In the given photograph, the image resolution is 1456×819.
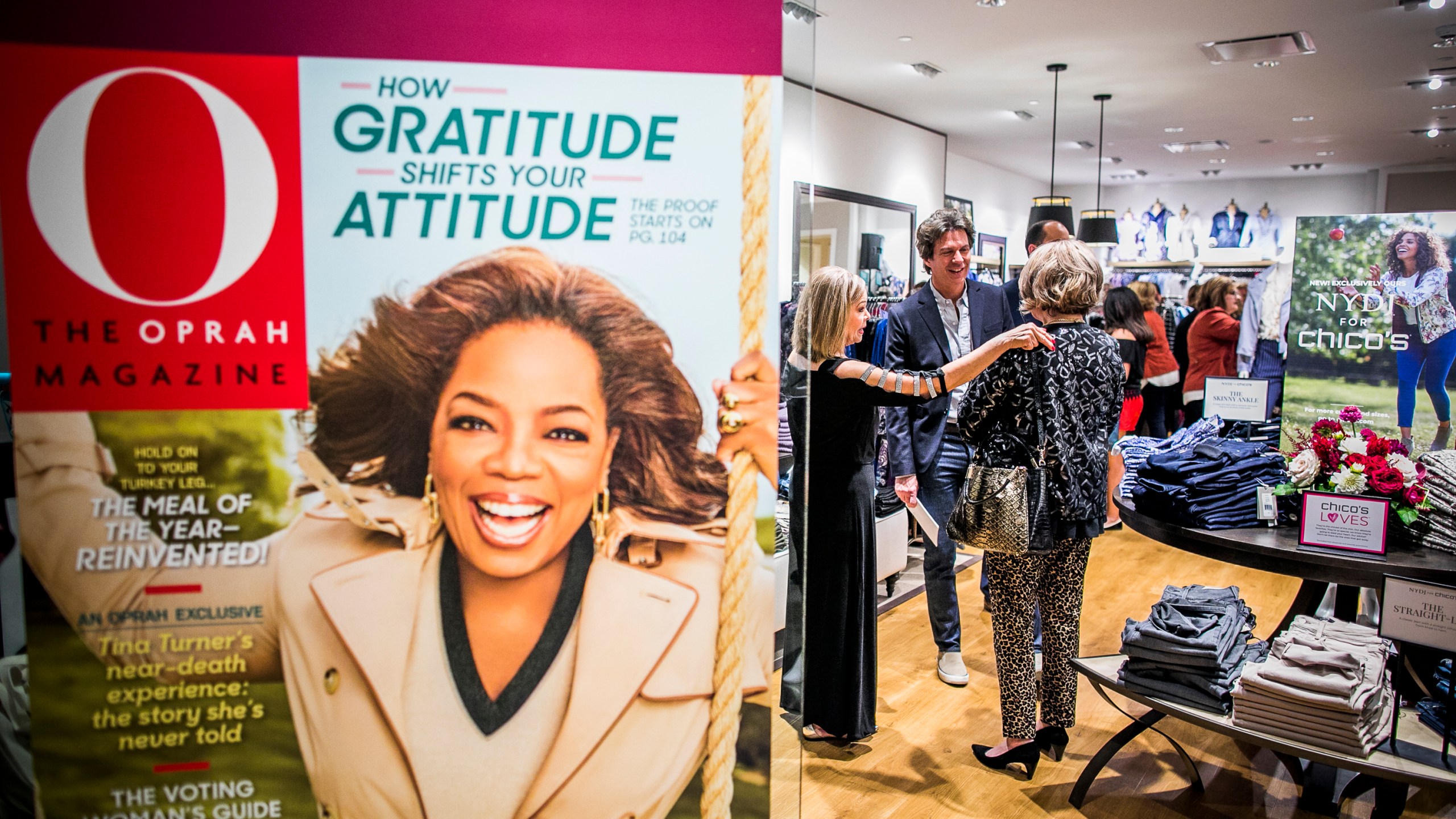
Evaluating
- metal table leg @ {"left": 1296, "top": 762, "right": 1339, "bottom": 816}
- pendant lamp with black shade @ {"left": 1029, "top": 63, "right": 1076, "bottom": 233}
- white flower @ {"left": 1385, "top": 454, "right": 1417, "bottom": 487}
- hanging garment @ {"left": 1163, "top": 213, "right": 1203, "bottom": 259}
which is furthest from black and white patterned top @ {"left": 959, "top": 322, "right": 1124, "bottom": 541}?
hanging garment @ {"left": 1163, "top": 213, "right": 1203, "bottom": 259}

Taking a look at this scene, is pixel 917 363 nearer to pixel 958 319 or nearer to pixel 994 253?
pixel 958 319

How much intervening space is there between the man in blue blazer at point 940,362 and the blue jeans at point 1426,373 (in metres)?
1.59

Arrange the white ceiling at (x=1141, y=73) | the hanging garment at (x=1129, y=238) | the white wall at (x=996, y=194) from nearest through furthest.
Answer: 1. the white ceiling at (x=1141, y=73)
2. the white wall at (x=996, y=194)
3. the hanging garment at (x=1129, y=238)

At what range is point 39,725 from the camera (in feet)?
3.97

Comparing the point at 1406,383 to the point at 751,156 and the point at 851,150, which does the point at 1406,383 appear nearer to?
the point at 751,156

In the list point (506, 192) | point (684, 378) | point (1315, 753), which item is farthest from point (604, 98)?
point (1315, 753)

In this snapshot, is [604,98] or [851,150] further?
[851,150]

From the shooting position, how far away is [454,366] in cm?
122

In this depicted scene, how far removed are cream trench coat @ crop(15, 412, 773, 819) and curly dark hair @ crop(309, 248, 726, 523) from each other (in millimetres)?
48

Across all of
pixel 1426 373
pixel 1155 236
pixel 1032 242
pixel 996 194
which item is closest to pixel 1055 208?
pixel 1032 242

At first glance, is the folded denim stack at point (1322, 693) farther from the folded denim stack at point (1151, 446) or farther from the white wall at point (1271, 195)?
the white wall at point (1271, 195)

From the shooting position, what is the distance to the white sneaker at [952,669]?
3209mm

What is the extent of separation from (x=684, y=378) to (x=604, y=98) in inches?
15.6

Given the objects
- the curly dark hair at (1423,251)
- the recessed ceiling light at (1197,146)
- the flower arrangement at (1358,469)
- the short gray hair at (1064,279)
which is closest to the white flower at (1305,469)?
the flower arrangement at (1358,469)
